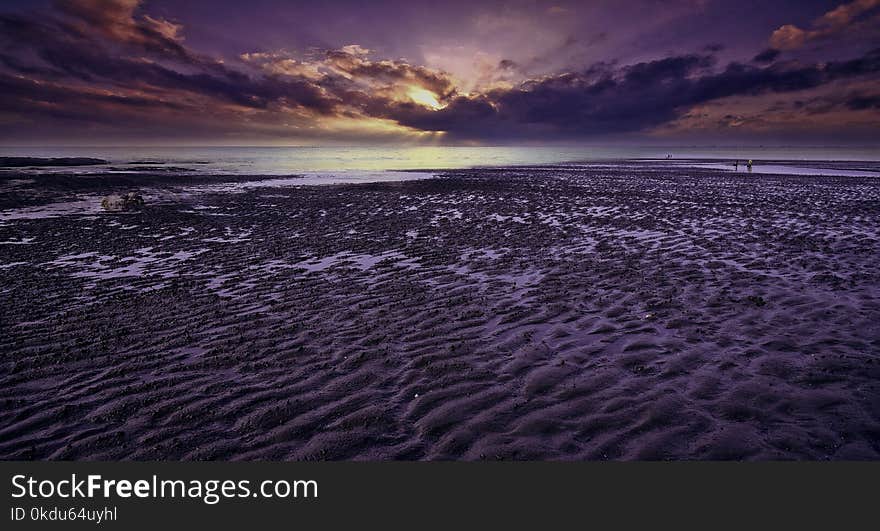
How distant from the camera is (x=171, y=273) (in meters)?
14.0

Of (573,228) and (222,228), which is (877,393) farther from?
(222,228)

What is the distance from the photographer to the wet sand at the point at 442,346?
5.86 m

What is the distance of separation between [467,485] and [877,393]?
6.39m

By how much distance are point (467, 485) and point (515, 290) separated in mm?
7397

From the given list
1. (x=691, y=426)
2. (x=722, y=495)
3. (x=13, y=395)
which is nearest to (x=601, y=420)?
(x=691, y=426)

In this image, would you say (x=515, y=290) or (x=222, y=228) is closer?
(x=515, y=290)

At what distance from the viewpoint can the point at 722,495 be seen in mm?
4922

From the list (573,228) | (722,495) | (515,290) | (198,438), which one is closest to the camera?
(722,495)

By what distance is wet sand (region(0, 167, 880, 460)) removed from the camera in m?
5.86

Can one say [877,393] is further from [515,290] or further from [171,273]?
[171,273]

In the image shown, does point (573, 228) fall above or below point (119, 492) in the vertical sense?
above

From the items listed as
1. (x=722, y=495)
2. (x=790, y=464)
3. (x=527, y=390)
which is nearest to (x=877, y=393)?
(x=790, y=464)

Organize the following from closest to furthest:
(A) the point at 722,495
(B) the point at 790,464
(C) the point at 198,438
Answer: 1. (A) the point at 722,495
2. (B) the point at 790,464
3. (C) the point at 198,438

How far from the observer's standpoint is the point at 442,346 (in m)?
8.68
